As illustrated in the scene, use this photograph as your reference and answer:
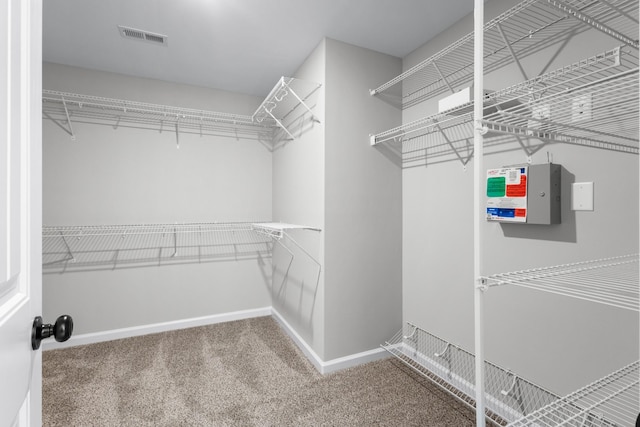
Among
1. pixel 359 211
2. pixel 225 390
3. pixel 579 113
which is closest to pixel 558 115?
pixel 579 113

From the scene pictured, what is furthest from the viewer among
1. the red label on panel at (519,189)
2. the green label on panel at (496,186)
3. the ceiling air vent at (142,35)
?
the ceiling air vent at (142,35)

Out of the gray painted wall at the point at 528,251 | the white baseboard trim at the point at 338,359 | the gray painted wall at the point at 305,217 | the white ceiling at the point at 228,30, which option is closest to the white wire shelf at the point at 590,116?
the gray painted wall at the point at 528,251

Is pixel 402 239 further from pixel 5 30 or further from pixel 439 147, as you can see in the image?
pixel 5 30

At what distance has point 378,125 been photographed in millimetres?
2344

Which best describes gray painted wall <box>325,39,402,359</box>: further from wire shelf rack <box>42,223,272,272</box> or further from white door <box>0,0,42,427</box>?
white door <box>0,0,42,427</box>

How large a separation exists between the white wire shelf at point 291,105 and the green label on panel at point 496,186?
4.01 ft

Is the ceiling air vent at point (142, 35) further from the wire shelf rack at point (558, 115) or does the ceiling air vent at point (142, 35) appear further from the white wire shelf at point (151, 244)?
the wire shelf rack at point (558, 115)

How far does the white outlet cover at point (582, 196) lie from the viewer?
136 cm

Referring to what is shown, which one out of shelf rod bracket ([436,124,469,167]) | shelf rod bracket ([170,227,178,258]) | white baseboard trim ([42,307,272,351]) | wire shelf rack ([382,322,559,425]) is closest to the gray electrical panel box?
shelf rod bracket ([436,124,469,167])

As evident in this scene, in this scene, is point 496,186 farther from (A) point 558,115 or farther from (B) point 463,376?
(B) point 463,376

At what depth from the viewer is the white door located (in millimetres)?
469

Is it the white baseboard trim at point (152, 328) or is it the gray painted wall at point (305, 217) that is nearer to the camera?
the gray painted wall at point (305, 217)

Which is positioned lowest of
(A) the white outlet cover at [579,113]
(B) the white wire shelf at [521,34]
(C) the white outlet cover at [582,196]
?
(C) the white outlet cover at [582,196]

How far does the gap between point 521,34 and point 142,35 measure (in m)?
2.39
